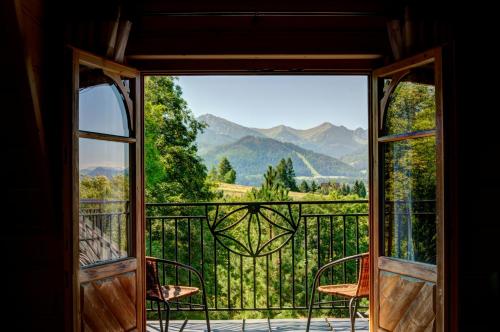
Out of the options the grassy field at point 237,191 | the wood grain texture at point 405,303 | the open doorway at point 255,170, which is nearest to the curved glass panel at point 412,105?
the wood grain texture at point 405,303

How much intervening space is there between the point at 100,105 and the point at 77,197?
0.65 metres

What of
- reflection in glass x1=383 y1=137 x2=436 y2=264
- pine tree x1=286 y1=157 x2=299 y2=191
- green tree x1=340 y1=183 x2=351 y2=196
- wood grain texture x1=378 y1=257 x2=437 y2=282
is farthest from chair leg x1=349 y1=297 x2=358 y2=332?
pine tree x1=286 y1=157 x2=299 y2=191

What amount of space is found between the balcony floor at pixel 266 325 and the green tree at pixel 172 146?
804 centimetres

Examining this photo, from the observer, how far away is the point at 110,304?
2641mm

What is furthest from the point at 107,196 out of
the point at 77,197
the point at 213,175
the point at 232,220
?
the point at 213,175

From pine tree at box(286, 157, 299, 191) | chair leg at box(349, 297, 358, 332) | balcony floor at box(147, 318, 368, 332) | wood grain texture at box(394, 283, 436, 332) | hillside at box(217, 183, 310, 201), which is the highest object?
pine tree at box(286, 157, 299, 191)

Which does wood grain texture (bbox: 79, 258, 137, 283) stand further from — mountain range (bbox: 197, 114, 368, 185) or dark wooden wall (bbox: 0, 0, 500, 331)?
mountain range (bbox: 197, 114, 368, 185)

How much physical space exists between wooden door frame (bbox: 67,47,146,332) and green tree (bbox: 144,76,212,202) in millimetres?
8643

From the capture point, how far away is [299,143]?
36.8 feet

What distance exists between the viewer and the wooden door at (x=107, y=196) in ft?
8.02

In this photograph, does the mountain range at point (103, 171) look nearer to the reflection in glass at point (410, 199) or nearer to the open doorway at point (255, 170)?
the reflection in glass at point (410, 199)

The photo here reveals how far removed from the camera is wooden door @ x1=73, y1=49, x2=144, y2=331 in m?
2.44

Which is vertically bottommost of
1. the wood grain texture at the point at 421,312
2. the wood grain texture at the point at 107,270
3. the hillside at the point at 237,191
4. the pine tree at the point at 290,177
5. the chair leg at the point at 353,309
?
the chair leg at the point at 353,309
